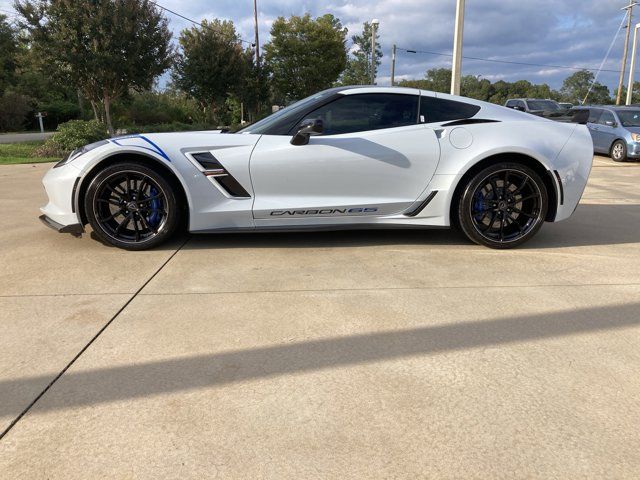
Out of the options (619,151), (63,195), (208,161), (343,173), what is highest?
(208,161)

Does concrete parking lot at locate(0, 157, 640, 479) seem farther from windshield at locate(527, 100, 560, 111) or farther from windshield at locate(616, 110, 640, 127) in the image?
windshield at locate(527, 100, 560, 111)

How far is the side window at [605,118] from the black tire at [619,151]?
0.78 meters

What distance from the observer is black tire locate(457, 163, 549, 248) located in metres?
4.48

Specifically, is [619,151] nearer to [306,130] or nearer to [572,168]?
[572,168]

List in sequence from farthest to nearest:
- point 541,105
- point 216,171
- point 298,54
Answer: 1. point 298,54
2. point 541,105
3. point 216,171

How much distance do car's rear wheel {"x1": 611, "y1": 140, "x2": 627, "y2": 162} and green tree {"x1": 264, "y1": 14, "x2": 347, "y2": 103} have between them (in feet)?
84.1

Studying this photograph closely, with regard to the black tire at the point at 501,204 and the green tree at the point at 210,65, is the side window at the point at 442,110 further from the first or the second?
the green tree at the point at 210,65

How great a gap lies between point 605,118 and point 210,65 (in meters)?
18.2

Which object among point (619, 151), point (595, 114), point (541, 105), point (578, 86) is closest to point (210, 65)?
point (541, 105)

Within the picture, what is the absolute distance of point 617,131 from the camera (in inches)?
533

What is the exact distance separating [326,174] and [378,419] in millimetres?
2567

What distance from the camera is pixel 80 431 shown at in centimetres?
200

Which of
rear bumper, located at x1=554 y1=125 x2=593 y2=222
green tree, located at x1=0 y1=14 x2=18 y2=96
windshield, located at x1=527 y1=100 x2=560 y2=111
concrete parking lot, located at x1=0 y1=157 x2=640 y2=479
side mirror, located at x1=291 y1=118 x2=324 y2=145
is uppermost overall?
green tree, located at x1=0 y1=14 x2=18 y2=96

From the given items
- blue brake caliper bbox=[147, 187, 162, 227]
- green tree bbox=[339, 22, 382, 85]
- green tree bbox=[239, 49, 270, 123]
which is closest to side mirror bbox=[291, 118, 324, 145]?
blue brake caliper bbox=[147, 187, 162, 227]
